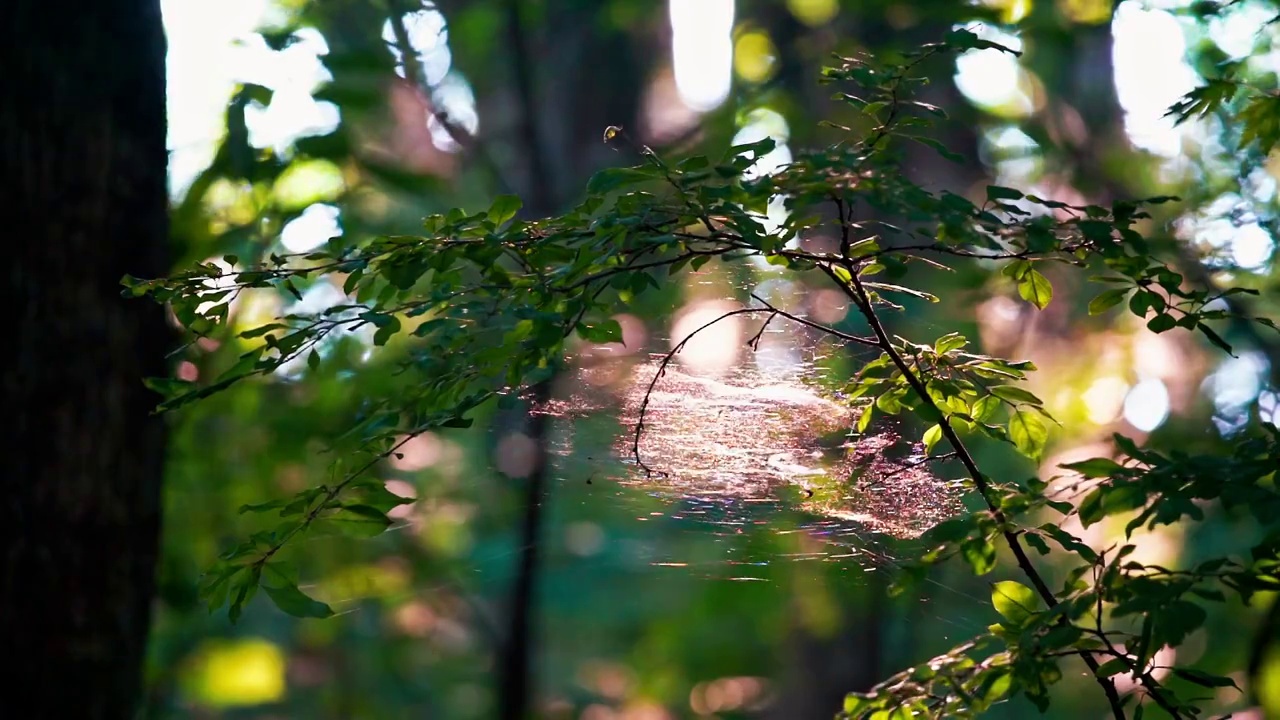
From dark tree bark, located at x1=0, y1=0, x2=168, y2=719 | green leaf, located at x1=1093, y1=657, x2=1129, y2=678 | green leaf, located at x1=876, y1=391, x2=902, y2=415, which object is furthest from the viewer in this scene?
dark tree bark, located at x1=0, y1=0, x2=168, y2=719

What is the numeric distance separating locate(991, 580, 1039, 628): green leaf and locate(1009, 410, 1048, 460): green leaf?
0.18 metres

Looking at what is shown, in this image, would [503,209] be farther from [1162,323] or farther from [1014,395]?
[1162,323]

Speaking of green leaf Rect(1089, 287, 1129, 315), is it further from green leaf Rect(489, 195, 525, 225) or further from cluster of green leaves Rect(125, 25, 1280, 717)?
green leaf Rect(489, 195, 525, 225)

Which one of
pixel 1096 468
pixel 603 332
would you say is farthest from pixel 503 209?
pixel 1096 468

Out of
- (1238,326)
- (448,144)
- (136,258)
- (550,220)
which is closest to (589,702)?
(448,144)

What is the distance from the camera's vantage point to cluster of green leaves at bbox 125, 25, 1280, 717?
118 centimetres

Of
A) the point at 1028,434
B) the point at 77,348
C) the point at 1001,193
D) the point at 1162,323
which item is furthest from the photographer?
the point at 77,348

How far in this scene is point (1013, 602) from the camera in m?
1.47

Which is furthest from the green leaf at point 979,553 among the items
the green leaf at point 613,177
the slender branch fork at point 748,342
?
the green leaf at point 613,177

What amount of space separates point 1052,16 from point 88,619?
390 centimetres

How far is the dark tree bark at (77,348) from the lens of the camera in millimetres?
2252

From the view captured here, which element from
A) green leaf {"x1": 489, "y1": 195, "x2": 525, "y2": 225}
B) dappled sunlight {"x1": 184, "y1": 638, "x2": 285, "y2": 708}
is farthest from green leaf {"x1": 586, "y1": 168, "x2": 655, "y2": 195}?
dappled sunlight {"x1": 184, "y1": 638, "x2": 285, "y2": 708}

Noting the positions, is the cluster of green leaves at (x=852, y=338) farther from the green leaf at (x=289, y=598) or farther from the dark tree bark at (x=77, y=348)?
the dark tree bark at (x=77, y=348)

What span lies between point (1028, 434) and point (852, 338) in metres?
0.31
